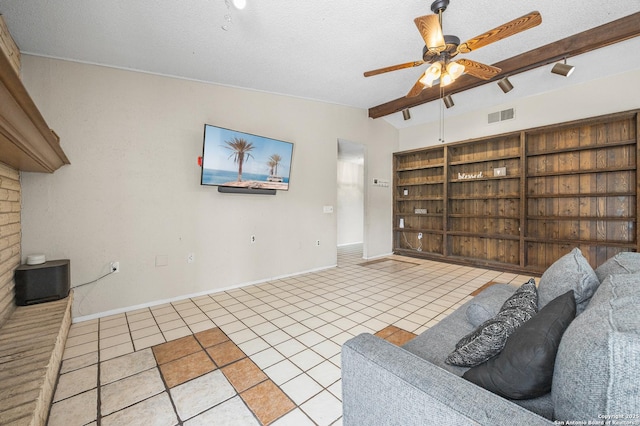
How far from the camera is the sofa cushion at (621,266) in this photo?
1296 millimetres

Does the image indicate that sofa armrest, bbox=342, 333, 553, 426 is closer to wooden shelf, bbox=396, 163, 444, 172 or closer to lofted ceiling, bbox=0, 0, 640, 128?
lofted ceiling, bbox=0, 0, 640, 128

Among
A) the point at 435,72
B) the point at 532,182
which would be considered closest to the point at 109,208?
the point at 435,72

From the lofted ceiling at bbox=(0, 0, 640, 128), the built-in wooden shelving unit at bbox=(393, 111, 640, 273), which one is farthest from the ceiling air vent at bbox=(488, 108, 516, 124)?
the lofted ceiling at bbox=(0, 0, 640, 128)

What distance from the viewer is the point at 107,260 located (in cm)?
282

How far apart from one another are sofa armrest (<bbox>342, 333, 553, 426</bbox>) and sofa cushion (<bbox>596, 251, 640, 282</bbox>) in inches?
48.5

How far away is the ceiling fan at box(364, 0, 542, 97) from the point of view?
202cm

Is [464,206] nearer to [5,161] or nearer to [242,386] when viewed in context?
[242,386]

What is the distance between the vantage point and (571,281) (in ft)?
4.30

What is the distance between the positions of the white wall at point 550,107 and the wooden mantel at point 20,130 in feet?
17.4

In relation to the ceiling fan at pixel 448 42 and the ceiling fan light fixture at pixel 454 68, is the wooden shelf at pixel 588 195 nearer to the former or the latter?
the ceiling fan at pixel 448 42

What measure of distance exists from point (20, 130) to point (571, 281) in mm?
2973

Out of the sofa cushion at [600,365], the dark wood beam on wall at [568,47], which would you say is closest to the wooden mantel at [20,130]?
the sofa cushion at [600,365]

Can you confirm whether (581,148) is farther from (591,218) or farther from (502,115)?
(502,115)

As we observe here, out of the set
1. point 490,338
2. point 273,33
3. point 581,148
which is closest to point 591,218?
point 581,148
